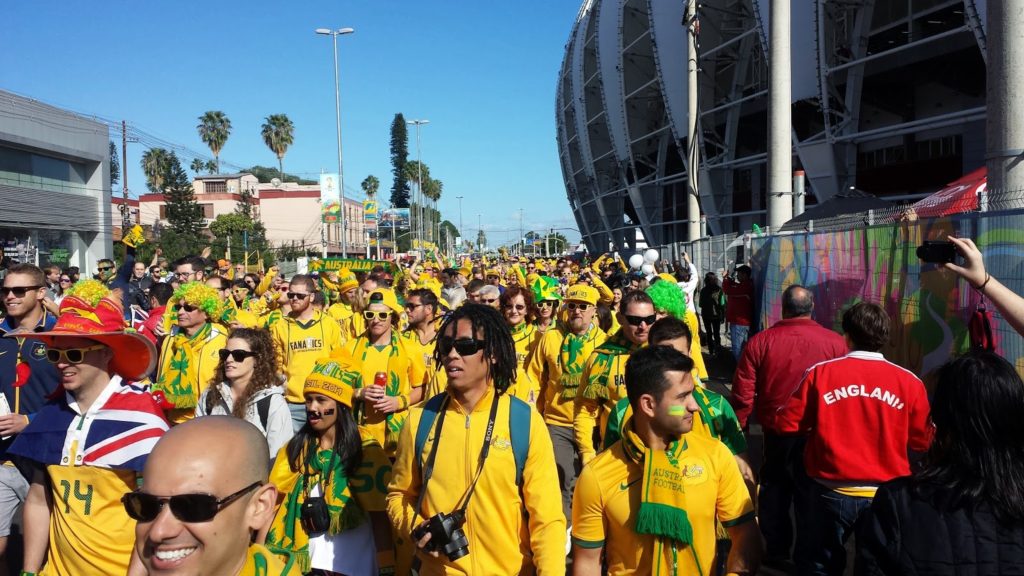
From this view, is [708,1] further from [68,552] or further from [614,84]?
[68,552]

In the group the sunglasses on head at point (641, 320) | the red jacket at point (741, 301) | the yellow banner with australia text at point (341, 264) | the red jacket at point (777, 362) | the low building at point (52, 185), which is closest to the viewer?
the sunglasses on head at point (641, 320)

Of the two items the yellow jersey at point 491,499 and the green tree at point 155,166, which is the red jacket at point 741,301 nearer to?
the yellow jersey at point 491,499

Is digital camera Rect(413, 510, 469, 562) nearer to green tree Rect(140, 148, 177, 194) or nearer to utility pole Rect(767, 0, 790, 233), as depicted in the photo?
utility pole Rect(767, 0, 790, 233)

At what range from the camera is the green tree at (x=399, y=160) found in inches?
4050

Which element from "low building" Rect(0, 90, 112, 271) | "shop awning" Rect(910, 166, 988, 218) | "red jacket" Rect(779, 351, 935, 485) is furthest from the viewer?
"low building" Rect(0, 90, 112, 271)

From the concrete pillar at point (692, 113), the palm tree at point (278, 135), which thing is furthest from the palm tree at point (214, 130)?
the concrete pillar at point (692, 113)

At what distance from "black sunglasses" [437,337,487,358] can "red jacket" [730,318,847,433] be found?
2.66 metres

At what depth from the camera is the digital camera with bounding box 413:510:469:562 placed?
275 centimetres

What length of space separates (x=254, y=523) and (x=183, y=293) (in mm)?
4186

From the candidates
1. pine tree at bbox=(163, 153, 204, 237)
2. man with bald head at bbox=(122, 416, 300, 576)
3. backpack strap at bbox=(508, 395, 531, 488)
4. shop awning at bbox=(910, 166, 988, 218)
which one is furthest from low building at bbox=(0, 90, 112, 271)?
man with bald head at bbox=(122, 416, 300, 576)

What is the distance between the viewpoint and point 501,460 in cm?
295

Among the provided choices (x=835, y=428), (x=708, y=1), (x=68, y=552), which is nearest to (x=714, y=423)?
(x=835, y=428)

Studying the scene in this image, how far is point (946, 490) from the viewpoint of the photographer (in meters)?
2.09

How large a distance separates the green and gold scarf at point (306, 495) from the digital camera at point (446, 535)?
34.2 inches
